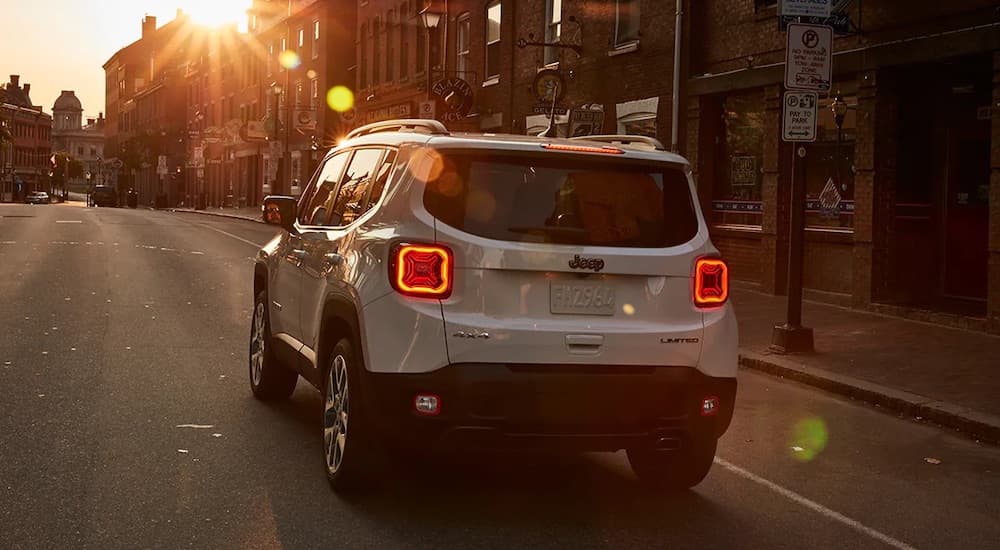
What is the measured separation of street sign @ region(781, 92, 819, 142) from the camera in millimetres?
11758

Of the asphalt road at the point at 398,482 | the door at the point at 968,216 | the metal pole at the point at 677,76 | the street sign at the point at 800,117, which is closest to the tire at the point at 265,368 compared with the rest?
the asphalt road at the point at 398,482

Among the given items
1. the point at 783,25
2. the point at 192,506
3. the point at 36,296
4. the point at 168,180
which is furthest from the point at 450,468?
the point at 168,180

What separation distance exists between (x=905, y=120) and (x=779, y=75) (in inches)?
90.1

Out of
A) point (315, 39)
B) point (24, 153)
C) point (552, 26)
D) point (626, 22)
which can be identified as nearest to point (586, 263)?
point (626, 22)

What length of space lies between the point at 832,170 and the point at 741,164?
8.37 ft

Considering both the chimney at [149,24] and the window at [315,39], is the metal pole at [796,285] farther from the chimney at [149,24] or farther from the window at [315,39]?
the chimney at [149,24]

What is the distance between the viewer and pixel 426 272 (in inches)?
215

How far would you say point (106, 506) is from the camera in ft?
18.7

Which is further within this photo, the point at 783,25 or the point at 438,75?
the point at 438,75

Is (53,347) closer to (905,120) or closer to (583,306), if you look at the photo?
(583,306)

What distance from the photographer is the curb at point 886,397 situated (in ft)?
28.0

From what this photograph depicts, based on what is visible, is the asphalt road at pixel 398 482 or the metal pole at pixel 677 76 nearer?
the asphalt road at pixel 398 482

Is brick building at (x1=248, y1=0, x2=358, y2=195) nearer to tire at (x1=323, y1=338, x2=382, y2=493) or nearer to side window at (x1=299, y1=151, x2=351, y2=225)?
side window at (x1=299, y1=151, x2=351, y2=225)

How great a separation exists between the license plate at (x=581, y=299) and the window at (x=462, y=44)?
27.2 metres
